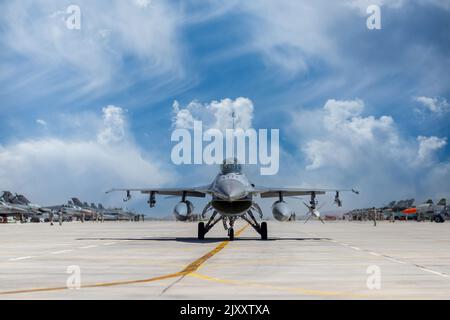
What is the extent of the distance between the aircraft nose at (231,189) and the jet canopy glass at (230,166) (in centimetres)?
184

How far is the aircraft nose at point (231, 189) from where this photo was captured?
1105 inches

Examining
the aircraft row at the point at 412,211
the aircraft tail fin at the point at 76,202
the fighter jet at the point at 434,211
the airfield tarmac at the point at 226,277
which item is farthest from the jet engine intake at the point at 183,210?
the aircraft tail fin at the point at 76,202

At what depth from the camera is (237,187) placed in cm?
2845

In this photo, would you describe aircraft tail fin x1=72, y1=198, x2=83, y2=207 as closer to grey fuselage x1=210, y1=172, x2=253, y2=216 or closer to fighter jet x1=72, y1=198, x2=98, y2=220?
fighter jet x1=72, y1=198, x2=98, y2=220

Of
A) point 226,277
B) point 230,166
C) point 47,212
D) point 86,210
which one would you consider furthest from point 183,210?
point 86,210

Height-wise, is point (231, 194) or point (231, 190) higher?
point (231, 190)

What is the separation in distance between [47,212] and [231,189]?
111132 mm

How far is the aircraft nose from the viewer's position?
92.1 feet

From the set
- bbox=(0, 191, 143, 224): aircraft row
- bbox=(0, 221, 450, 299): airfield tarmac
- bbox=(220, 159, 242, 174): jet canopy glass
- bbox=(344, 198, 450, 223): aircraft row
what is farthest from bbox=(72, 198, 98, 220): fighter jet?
bbox=(0, 221, 450, 299): airfield tarmac

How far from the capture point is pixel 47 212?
5182 inches

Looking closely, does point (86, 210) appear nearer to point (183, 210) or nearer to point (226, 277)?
point (183, 210)
